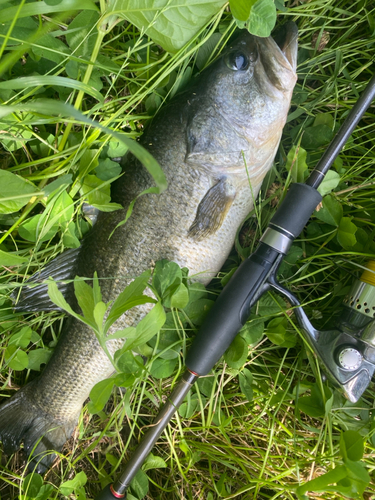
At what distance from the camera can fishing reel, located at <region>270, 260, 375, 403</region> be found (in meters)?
1.26

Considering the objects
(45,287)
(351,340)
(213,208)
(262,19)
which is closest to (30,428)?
(45,287)

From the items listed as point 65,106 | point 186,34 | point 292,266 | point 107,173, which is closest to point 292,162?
point 292,266

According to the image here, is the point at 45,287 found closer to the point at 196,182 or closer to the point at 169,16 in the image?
the point at 196,182

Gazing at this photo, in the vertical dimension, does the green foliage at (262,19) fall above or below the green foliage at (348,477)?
above

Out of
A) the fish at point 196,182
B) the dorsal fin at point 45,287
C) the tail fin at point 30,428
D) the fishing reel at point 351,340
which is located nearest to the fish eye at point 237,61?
the fish at point 196,182

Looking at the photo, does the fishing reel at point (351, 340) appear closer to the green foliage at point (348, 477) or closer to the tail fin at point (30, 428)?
the green foliage at point (348, 477)

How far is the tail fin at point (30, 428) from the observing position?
1698 millimetres

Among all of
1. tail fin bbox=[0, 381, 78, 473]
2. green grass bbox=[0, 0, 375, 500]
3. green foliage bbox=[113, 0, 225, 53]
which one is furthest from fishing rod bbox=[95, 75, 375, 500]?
tail fin bbox=[0, 381, 78, 473]

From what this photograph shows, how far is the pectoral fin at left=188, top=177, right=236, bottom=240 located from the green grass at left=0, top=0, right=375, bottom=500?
0.16m

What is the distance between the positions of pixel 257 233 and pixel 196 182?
339 mm

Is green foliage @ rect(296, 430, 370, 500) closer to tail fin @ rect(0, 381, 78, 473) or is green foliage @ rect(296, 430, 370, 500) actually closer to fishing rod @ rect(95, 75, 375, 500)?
fishing rod @ rect(95, 75, 375, 500)

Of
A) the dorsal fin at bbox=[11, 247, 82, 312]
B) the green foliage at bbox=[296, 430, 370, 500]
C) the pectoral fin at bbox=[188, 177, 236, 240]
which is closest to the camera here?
the green foliage at bbox=[296, 430, 370, 500]

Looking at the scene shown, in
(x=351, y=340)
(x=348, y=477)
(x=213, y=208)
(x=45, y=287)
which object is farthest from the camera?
(x=45, y=287)

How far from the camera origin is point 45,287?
1.69 meters
